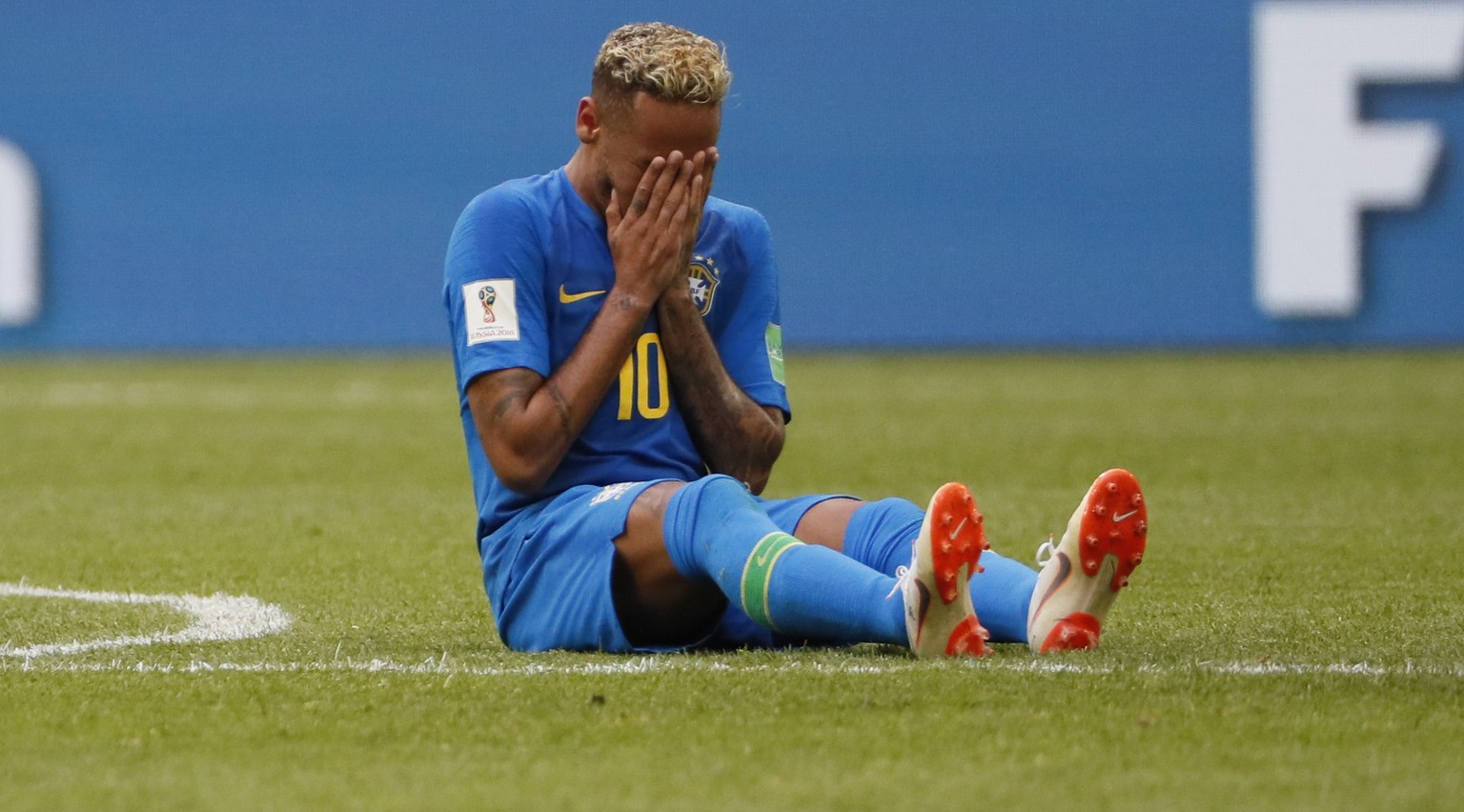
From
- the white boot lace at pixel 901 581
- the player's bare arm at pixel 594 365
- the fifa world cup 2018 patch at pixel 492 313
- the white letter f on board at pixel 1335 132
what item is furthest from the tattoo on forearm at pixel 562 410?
the white letter f on board at pixel 1335 132

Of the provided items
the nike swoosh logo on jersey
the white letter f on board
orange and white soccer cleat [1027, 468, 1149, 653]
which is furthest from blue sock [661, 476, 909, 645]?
the white letter f on board

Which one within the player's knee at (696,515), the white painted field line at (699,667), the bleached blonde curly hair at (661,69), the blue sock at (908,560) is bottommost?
the white painted field line at (699,667)

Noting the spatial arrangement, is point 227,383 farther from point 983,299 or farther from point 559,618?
point 559,618

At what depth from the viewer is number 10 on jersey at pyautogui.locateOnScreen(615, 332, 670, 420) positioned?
3.53 metres

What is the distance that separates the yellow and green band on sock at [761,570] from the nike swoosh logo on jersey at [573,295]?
0.59 meters

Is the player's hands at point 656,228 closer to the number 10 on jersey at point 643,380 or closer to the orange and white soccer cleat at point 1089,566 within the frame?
the number 10 on jersey at point 643,380

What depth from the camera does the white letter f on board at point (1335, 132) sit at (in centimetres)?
1191

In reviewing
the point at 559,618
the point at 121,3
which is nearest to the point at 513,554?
the point at 559,618

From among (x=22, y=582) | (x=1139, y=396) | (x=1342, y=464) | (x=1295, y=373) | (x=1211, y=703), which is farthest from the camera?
(x=1295, y=373)

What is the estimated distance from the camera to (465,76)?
42.8ft

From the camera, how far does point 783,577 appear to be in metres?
3.14

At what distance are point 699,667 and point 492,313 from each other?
672 millimetres

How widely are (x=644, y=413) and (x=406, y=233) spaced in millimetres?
9712

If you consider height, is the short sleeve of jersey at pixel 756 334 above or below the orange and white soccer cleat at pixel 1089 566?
above
